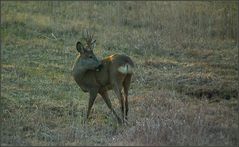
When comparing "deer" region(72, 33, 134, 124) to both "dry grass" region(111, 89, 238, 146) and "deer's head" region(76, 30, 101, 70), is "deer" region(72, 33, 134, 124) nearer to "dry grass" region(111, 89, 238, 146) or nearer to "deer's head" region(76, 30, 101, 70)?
"deer's head" region(76, 30, 101, 70)

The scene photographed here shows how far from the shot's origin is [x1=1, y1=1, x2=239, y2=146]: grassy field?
10.1 m

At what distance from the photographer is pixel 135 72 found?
15.5m

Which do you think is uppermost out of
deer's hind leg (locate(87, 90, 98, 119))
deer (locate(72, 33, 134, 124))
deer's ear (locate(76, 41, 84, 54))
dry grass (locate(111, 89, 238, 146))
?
deer's ear (locate(76, 41, 84, 54))

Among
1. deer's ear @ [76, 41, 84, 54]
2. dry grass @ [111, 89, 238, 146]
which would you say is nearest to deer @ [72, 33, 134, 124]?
deer's ear @ [76, 41, 84, 54]

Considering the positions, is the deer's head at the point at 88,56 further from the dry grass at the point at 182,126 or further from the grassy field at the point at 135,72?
the dry grass at the point at 182,126

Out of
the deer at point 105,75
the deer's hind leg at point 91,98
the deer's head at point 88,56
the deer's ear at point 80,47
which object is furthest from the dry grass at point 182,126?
the deer's ear at point 80,47

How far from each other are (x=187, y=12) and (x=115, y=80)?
10567 millimetres

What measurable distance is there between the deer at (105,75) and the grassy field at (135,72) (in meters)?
0.39

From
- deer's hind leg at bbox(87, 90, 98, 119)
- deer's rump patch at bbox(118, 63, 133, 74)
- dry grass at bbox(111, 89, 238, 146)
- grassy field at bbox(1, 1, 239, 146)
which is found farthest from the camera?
deer's hind leg at bbox(87, 90, 98, 119)

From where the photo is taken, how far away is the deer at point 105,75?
11141mm

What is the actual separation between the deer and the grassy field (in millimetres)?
392

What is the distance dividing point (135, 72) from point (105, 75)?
4132 millimetres

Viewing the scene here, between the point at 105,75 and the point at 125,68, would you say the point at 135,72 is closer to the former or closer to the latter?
the point at 105,75

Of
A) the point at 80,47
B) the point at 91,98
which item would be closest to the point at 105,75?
the point at 91,98
